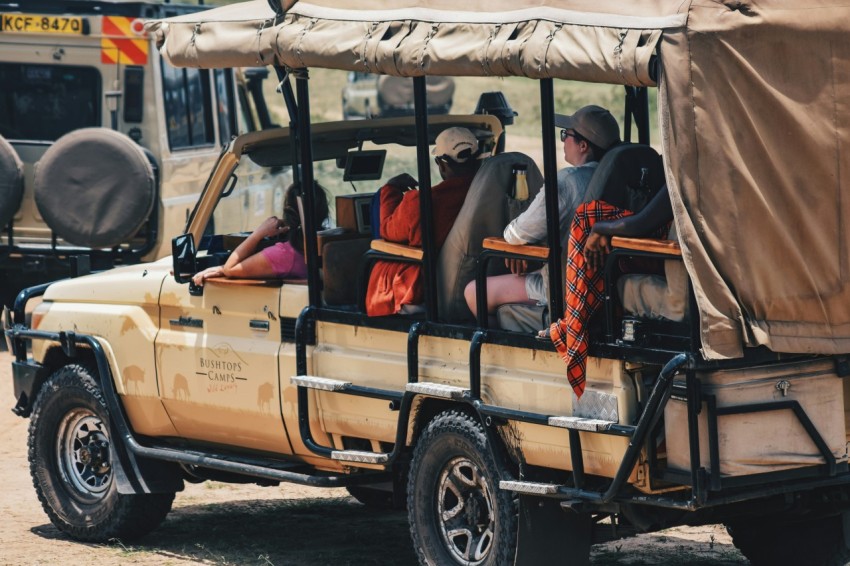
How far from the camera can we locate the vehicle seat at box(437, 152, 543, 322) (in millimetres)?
6629

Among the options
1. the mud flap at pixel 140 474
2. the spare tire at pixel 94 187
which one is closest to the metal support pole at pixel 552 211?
the mud flap at pixel 140 474

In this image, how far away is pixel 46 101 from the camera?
1396 centimetres

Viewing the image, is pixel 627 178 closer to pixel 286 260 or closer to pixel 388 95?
pixel 286 260

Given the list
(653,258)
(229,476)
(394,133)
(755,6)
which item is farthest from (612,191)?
(229,476)

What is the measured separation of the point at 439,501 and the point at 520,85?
90.1 ft

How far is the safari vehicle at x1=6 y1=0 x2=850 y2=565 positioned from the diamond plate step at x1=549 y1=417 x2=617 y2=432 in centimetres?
1

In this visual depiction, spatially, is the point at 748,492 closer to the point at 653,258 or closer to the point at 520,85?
the point at 653,258

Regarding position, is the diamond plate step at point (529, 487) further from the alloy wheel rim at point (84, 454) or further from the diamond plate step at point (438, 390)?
the alloy wheel rim at point (84, 454)

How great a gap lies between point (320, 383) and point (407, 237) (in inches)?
27.3

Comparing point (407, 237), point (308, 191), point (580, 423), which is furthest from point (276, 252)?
point (580, 423)

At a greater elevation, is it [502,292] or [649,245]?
[649,245]

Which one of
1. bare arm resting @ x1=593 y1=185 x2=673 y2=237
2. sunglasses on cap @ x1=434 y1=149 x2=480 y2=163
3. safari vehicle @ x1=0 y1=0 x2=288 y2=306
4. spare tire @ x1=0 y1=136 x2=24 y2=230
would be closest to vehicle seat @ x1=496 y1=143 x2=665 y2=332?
bare arm resting @ x1=593 y1=185 x2=673 y2=237

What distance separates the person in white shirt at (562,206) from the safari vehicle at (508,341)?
129 millimetres

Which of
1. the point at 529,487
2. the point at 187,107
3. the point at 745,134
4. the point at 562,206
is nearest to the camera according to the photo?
the point at 745,134
